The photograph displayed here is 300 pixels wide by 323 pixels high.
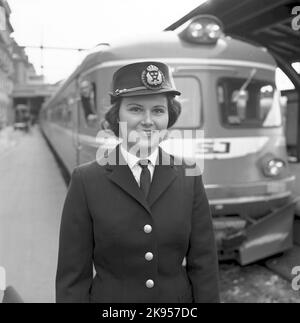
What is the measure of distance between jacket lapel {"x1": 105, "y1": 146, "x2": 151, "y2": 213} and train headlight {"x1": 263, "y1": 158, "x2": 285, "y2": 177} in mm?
2466

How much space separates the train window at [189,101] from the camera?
3457 mm

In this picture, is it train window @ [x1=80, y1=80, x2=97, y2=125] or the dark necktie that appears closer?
the dark necktie

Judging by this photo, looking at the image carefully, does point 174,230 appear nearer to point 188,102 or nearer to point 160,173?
point 160,173

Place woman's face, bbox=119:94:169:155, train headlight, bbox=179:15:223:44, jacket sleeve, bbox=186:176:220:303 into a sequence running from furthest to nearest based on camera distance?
train headlight, bbox=179:15:223:44 → jacket sleeve, bbox=186:176:220:303 → woman's face, bbox=119:94:169:155

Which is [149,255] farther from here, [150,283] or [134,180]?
[134,180]

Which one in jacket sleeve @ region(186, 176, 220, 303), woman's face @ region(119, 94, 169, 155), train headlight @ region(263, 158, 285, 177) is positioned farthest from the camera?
train headlight @ region(263, 158, 285, 177)

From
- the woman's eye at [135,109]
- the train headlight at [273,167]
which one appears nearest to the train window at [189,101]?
the train headlight at [273,167]

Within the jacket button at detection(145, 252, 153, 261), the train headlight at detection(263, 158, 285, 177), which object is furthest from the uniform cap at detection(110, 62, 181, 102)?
the train headlight at detection(263, 158, 285, 177)

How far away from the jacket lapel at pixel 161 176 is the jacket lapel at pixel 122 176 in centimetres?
4

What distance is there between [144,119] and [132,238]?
1.30 feet

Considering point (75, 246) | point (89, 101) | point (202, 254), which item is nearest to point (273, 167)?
point (89, 101)

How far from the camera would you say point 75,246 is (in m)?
1.38

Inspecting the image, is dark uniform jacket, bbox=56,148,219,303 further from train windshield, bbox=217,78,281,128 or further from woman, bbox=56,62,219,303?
train windshield, bbox=217,78,281,128

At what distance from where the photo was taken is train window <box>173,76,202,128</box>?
346cm
